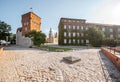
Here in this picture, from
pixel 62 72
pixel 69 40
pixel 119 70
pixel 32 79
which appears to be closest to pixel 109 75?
pixel 119 70

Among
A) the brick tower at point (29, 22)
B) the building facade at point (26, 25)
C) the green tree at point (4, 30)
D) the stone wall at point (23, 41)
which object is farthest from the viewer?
the green tree at point (4, 30)

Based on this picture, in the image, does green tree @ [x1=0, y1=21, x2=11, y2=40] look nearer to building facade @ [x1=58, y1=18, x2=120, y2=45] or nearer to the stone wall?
the stone wall

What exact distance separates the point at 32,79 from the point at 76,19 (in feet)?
128

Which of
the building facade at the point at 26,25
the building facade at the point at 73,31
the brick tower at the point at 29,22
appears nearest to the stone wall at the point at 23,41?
the building facade at the point at 26,25

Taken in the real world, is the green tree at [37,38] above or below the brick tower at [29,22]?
below

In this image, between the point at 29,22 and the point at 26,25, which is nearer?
the point at 29,22

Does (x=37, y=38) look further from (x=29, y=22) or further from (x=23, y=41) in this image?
(x=29, y=22)

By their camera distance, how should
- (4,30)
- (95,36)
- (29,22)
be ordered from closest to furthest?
(95,36), (29,22), (4,30)

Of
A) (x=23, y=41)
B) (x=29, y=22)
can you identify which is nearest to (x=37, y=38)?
(x=23, y=41)

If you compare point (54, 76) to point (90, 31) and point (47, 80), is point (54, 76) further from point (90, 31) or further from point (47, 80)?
point (90, 31)

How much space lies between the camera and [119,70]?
9.53m

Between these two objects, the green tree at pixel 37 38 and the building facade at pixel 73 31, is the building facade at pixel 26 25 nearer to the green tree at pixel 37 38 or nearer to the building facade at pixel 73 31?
the green tree at pixel 37 38

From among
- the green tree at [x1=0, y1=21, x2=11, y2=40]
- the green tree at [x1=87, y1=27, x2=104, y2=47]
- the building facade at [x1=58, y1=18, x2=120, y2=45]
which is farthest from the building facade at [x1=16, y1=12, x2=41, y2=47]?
the green tree at [x1=87, y1=27, x2=104, y2=47]

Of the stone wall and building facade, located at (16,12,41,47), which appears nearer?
the stone wall
